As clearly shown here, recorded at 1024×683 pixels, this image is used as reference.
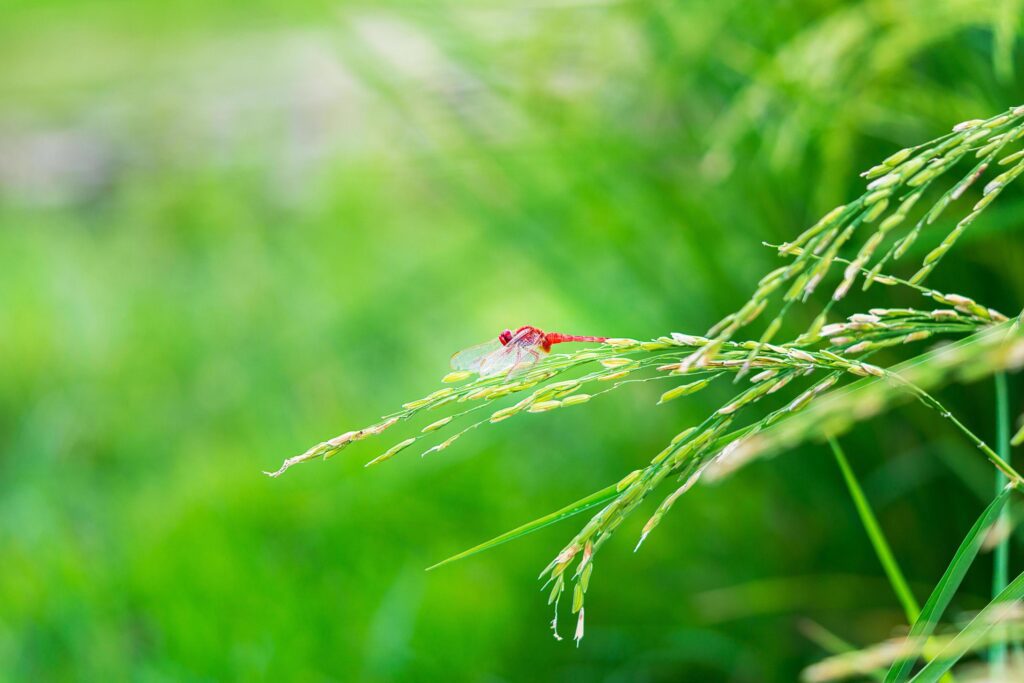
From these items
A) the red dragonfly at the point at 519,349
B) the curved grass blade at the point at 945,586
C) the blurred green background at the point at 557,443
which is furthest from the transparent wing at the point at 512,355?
the blurred green background at the point at 557,443

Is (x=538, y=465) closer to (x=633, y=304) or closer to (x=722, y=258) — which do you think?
(x=633, y=304)

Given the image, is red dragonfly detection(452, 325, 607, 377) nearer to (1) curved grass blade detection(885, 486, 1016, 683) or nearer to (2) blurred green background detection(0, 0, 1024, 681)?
(1) curved grass blade detection(885, 486, 1016, 683)

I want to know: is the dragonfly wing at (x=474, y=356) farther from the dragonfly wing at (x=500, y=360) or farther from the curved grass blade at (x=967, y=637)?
the curved grass blade at (x=967, y=637)

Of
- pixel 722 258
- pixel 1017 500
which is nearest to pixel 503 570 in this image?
pixel 722 258

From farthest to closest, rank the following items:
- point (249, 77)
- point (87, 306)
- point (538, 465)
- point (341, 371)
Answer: point (249, 77)
point (87, 306)
point (341, 371)
point (538, 465)

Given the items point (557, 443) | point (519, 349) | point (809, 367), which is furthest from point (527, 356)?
point (557, 443)
